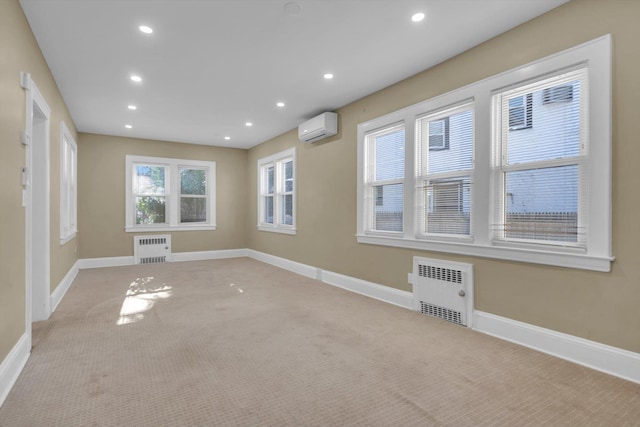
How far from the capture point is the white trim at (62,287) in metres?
3.85

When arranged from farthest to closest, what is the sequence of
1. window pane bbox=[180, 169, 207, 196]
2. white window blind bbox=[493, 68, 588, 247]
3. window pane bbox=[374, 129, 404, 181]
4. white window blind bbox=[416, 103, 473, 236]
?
window pane bbox=[180, 169, 207, 196], window pane bbox=[374, 129, 404, 181], white window blind bbox=[416, 103, 473, 236], white window blind bbox=[493, 68, 588, 247]

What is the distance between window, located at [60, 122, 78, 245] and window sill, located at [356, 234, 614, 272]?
175 inches

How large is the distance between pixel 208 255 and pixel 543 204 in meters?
6.82

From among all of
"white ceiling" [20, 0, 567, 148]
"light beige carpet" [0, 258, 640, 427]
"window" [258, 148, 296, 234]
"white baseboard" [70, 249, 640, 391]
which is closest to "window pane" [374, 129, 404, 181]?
"white ceiling" [20, 0, 567, 148]

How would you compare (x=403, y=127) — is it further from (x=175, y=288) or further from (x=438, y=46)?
(x=175, y=288)

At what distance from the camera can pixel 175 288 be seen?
4855 millimetres

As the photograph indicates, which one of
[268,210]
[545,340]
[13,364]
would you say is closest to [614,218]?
[545,340]

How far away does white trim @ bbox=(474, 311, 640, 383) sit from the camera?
222cm

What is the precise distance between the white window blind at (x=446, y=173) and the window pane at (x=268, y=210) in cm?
420

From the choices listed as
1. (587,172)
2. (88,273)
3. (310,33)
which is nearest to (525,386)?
(587,172)

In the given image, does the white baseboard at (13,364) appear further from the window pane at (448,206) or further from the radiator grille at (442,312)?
the window pane at (448,206)

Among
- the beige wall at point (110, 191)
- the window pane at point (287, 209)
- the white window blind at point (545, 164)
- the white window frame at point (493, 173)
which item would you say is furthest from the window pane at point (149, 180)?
the white window blind at point (545, 164)

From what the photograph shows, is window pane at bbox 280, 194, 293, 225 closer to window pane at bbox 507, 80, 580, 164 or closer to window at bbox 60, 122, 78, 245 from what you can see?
window at bbox 60, 122, 78, 245

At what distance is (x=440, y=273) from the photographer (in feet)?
11.4
